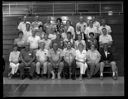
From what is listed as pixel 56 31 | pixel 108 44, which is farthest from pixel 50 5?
pixel 108 44

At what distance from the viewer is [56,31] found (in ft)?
38.5

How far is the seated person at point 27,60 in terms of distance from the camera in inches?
406

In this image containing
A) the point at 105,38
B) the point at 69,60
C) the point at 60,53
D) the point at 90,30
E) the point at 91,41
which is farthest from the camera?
the point at 90,30

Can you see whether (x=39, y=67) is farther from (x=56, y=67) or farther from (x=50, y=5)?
(x=50, y=5)

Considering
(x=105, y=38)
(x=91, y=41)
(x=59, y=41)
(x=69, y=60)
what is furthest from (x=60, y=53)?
(x=105, y=38)

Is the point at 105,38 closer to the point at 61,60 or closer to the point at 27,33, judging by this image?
the point at 61,60

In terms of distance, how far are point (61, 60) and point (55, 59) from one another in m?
0.25

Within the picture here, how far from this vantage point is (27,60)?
1050cm

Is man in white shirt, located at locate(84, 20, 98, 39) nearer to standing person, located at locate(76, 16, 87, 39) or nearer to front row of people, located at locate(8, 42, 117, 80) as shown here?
standing person, located at locate(76, 16, 87, 39)

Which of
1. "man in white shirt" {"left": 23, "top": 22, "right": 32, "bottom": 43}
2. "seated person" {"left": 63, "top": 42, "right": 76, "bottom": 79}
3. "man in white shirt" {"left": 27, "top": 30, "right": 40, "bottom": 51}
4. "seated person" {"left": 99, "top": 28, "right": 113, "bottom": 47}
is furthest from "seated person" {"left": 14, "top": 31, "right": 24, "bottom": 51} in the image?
"seated person" {"left": 99, "top": 28, "right": 113, "bottom": 47}

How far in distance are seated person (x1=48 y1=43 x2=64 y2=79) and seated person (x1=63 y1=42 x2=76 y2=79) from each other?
0.67ft

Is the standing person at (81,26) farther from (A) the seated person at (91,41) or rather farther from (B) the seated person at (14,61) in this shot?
(B) the seated person at (14,61)

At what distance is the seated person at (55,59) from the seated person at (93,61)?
41.7 inches

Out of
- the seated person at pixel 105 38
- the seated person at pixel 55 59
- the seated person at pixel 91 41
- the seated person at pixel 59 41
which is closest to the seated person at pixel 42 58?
the seated person at pixel 55 59
